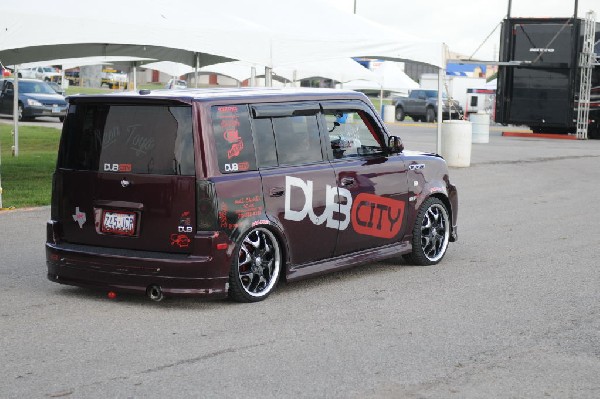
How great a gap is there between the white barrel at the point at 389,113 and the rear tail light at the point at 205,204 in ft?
142

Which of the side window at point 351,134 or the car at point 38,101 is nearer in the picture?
the side window at point 351,134

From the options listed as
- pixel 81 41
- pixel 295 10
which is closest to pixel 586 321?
pixel 81 41

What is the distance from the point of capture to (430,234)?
9773 mm

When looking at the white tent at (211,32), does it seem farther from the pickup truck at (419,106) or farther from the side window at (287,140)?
the pickup truck at (419,106)

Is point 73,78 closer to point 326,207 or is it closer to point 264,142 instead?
point 326,207

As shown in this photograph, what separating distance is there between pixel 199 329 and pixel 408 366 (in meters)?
1.61

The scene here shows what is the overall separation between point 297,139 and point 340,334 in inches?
80.6

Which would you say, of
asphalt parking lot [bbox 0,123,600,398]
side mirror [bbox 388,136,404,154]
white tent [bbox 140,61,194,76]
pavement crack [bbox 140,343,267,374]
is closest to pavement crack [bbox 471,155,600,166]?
white tent [bbox 140,61,194,76]

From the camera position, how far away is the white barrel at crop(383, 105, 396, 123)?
50.5 m

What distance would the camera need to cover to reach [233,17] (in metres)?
15.5

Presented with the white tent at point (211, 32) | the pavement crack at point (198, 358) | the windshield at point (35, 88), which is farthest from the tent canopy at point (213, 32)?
the windshield at point (35, 88)

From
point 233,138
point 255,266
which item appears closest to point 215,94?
point 233,138

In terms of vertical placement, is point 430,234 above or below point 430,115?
above

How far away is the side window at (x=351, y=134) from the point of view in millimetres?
8727
